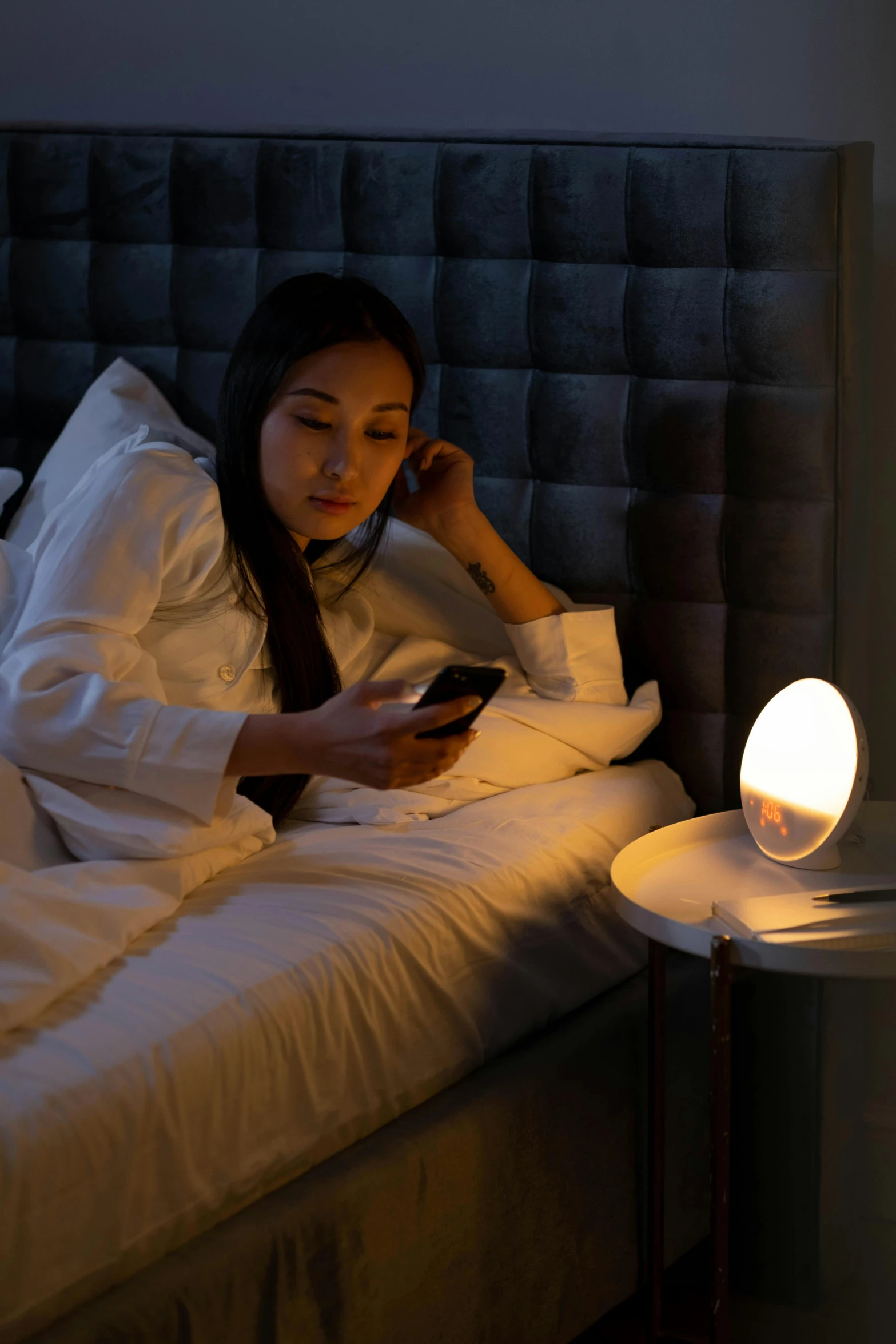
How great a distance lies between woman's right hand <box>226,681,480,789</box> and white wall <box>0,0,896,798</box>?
2.56 ft

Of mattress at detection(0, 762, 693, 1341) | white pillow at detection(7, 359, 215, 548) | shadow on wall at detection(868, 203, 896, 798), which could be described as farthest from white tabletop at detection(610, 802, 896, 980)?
white pillow at detection(7, 359, 215, 548)

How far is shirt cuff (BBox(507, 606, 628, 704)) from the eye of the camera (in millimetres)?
1696

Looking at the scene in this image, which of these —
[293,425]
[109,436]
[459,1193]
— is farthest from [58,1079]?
[109,436]

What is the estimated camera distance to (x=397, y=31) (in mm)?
1950

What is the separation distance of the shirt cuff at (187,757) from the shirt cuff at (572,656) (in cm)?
57

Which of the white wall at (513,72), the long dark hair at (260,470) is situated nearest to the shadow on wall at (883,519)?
the white wall at (513,72)

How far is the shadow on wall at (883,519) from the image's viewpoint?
5.48 ft

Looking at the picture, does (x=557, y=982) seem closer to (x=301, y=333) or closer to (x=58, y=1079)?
(x=58, y=1079)

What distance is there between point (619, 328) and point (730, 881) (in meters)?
0.79

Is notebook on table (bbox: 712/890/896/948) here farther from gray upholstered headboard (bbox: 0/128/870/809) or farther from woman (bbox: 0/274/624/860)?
gray upholstered headboard (bbox: 0/128/870/809)

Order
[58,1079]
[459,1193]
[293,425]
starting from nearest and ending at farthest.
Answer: [58,1079] → [459,1193] → [293,425]

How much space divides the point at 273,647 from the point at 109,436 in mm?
619

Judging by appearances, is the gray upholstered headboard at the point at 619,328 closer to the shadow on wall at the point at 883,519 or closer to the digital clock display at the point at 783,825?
the shadow on wall at the point at 883,519

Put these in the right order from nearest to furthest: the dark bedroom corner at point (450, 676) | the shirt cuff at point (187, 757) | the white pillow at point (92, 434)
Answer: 1. the dark bedroom corner at point (450, 676)
2. the shirt cuff at point (187, 757)
3. the white pillow at point (92, 434)
